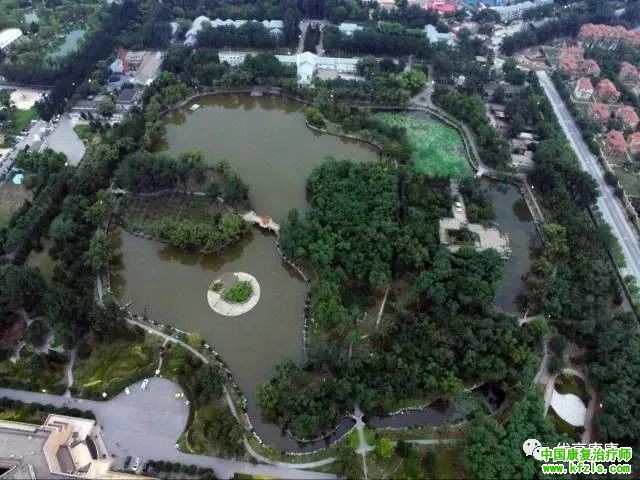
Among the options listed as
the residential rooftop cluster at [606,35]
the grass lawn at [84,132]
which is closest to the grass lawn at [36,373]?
the grass lawn at [84,132]

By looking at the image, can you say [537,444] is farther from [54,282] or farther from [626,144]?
[626,144]

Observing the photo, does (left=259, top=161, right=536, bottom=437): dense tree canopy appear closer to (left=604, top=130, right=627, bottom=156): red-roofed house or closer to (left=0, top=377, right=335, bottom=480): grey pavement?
(left=0, top=377, right=335, bottom=480): grey pavement

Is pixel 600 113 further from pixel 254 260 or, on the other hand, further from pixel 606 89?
pixel 254 260

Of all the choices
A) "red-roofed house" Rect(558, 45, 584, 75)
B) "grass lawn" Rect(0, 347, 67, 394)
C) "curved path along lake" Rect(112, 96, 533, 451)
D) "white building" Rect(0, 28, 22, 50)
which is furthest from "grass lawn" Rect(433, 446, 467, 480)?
"white building" Rect(0, 28, 22, 50)

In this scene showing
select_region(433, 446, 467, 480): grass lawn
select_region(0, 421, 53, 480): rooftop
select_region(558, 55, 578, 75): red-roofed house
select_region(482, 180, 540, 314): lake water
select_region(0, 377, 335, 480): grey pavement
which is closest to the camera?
select_region(0, 421, 53, 480): rooftop

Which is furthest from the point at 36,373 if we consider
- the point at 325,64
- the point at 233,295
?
the point at 325,64

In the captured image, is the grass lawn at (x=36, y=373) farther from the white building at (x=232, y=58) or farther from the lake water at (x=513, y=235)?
the white building at (x=232, y=58)

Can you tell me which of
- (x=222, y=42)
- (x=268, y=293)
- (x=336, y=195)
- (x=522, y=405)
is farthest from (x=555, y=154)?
(x=222, y=42)
